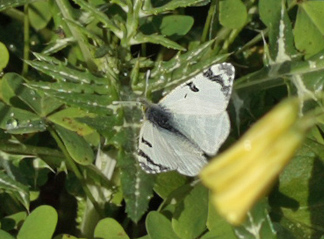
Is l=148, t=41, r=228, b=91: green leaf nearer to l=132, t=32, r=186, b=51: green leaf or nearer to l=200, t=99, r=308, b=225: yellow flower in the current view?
l=132, t=32, r=186, b=51: green leaf

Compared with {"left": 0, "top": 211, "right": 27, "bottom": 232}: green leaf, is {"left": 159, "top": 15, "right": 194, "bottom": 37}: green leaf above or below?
above

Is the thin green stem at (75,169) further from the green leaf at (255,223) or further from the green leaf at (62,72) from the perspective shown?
the green leaf at (255,223)

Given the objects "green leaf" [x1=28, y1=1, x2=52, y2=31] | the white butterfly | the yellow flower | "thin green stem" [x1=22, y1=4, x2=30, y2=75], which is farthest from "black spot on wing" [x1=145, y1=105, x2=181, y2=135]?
the yellow flower

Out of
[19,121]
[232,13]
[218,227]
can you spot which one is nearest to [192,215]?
[218,227]

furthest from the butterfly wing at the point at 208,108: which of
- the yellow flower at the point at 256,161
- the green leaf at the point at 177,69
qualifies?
the yellow flower at the point at 256,161

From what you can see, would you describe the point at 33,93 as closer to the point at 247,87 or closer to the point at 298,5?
the point at 247,87

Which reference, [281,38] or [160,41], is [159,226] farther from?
[281,38]
